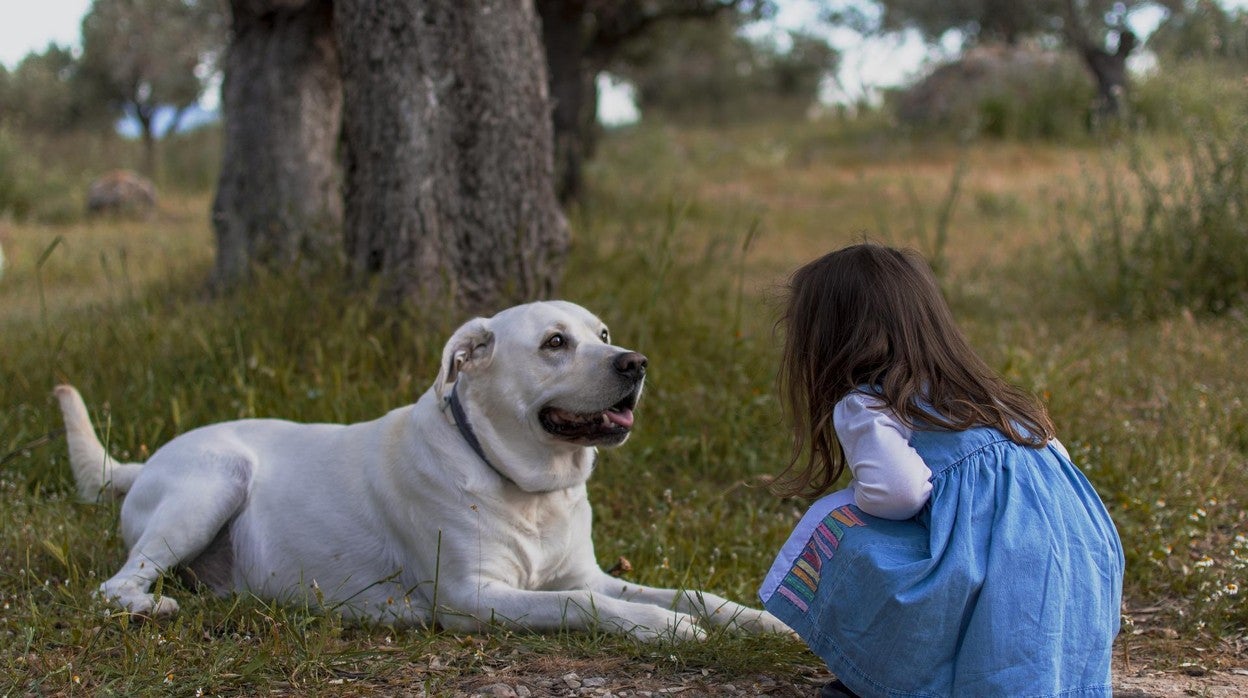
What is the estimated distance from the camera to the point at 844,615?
9.12 ft

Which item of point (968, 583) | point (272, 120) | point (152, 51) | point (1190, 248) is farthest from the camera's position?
point (152, 51)

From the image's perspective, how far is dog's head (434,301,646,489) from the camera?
3545 mm

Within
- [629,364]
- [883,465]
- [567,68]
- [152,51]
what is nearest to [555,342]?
[629,364]

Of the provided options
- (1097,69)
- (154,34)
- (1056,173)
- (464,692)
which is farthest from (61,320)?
(154,34)

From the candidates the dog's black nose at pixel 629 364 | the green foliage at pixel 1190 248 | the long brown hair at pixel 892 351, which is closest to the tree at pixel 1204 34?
the green foliage at pixel 1190 248

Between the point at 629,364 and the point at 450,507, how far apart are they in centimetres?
74

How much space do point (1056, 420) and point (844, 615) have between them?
2.76m

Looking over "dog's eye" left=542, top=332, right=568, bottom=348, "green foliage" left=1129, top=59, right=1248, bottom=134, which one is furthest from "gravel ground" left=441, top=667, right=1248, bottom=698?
"green foliage" left=1129, top=59, right=1248, bottom=134

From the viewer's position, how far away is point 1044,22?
17.3 m

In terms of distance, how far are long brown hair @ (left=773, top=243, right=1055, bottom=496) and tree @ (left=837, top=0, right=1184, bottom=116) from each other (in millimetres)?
11488

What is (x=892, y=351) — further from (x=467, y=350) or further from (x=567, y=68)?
(x=567, y=68)

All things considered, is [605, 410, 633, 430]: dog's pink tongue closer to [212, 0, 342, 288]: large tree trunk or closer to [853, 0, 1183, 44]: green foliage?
[212, 0, 342, 288]: large tree trunk

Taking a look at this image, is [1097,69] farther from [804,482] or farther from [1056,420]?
[804,482]

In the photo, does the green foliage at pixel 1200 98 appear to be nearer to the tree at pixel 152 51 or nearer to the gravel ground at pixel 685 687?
the gravel ground at pixel 685 687
